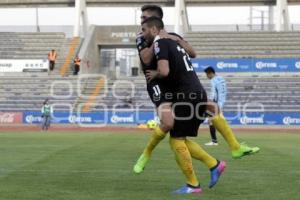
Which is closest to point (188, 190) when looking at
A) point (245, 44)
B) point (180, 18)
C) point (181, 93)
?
point (181, 93)

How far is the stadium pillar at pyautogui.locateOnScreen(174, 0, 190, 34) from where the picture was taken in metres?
44.6

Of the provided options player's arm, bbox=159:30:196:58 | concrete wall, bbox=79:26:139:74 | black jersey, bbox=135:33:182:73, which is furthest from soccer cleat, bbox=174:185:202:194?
concrete wall, bbox=79:26:139:74

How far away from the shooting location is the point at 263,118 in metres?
35.5

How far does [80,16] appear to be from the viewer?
152 ft

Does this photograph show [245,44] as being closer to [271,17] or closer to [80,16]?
[271,17]

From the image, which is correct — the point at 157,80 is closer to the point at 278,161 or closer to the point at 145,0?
the point at 278,161

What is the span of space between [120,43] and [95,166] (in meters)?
38.0

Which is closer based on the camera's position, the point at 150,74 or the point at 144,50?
the point at 150,74

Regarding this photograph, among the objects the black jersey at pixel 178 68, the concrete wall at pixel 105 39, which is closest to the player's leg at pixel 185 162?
the black jersey at pixel 178 68

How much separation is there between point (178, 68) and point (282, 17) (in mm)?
39607

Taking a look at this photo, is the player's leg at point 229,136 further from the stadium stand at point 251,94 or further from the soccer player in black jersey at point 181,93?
the stadium stand at point 251,94

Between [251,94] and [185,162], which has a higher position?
[251,94]

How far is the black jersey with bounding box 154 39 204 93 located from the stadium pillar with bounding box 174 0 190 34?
37.4 m

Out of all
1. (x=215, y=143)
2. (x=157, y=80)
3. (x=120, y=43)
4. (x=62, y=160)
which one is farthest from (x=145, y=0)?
(x=157, y=80)
